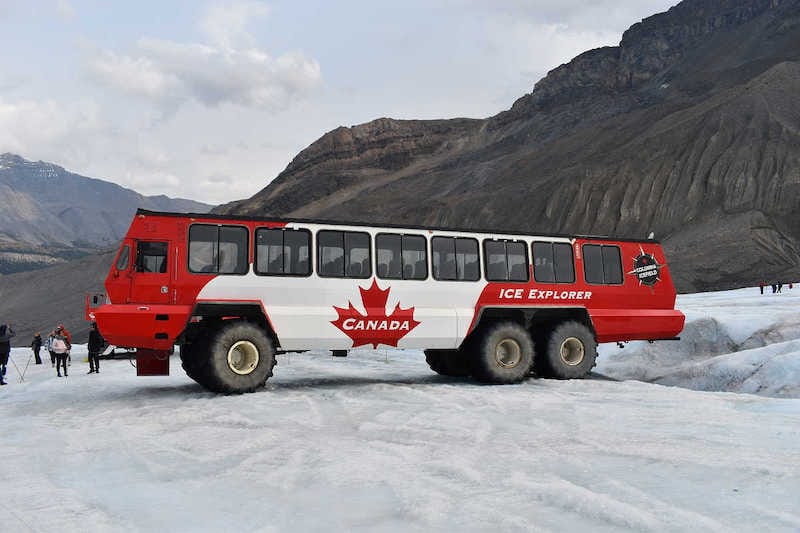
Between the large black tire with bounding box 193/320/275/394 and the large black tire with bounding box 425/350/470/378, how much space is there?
455cm

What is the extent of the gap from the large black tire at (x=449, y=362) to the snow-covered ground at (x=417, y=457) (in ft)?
6.85

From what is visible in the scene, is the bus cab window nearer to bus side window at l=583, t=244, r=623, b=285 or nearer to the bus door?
the bus door

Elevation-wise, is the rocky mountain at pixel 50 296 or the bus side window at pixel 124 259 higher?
the rocky mountain at pixel 50 296

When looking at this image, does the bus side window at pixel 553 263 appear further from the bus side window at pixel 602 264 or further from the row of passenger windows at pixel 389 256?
the bus side window at pixel 602 264

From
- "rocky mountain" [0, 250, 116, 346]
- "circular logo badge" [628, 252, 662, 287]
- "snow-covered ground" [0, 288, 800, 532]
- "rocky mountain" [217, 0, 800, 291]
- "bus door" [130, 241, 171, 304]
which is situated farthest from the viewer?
"rocky mountain" [0, 250, 116, 346]

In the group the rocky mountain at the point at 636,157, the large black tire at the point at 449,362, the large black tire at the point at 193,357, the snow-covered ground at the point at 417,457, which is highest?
the rocky mountain at the point at 636,157

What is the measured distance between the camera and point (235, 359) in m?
11.6

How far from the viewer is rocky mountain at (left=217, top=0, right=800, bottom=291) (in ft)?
195

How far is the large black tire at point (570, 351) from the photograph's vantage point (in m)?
14.0

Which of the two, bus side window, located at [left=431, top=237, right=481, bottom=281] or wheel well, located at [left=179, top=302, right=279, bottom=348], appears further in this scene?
bus side window, located at [left=431, top=237, right=481, bottom=281]

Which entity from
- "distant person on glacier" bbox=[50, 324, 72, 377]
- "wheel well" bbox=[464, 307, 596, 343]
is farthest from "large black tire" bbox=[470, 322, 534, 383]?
"distant person on glacier" bbox=[50, 324, 72, 377]

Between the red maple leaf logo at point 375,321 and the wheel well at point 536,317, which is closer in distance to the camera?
the red maple leaf logo at point 375,321

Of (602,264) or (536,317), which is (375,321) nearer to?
(536,317)

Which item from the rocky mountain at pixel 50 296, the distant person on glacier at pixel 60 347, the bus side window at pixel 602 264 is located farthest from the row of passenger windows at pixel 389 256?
the rocky mountain at pixel 50 296
